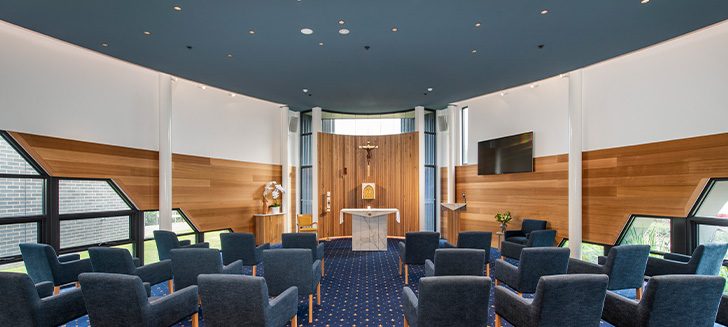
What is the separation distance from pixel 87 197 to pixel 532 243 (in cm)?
792

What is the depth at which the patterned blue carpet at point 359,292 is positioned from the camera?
14.7 ft

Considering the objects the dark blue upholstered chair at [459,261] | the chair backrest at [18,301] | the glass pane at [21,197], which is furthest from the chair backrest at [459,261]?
the glass pane at [21,197]

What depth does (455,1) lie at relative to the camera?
4.55 meters

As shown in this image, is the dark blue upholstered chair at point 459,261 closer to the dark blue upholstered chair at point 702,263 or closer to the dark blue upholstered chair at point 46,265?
the dark blue upholstered chair at point 702,263

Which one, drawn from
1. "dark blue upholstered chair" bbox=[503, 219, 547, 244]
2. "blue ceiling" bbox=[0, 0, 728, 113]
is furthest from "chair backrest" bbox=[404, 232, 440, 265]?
"blue ceiling" bbox=[0, 0, 728, 113]

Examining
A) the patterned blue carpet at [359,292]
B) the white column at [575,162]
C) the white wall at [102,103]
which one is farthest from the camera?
the white column at [575,162]

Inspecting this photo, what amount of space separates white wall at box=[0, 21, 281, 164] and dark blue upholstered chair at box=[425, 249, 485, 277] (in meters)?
6.39

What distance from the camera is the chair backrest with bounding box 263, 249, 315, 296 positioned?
4.34 m

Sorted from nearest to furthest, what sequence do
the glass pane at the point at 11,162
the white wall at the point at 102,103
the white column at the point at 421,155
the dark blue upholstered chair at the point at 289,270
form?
the dark blue upholstered chair at the point at 289,270, the glass pane at the point at 11,162, the white wall at the point at 102,103, the white column at the point at 421,155

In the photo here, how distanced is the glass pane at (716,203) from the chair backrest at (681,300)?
357cm

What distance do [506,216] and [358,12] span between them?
6.30 metres

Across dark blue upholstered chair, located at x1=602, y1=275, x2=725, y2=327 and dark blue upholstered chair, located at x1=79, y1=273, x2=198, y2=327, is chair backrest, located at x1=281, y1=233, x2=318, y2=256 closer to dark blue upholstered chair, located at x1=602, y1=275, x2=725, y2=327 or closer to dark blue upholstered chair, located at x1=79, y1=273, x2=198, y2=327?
dark blue upholstered chair, located at x1=79, y1=273, x2=198, y2=327

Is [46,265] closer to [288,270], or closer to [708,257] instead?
[288,270]

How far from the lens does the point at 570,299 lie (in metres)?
2.93
